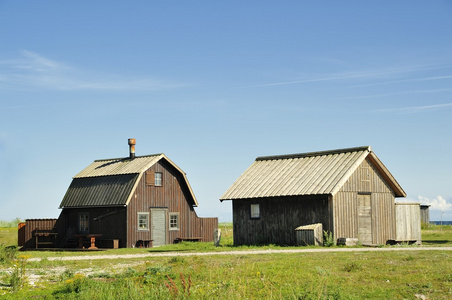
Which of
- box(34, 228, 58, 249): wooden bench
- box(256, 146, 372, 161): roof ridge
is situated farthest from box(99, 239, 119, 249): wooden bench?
box(256, 146, 372, 161): roof ridge

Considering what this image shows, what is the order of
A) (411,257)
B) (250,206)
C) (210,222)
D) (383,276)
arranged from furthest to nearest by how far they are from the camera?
1. (210,222)
2. (250,206)
3. (411,257)
4. (383,276)

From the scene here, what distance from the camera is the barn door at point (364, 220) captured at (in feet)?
123

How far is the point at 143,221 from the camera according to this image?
44.3 m

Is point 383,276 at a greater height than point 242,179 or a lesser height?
lesser

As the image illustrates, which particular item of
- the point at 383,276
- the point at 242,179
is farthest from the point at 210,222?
the point at 383,276

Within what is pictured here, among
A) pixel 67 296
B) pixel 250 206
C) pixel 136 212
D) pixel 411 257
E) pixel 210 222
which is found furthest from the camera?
pixel 210 222

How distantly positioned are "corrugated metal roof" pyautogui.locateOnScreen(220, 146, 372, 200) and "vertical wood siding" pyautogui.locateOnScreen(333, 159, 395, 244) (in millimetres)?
896

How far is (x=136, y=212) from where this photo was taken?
43812 mm

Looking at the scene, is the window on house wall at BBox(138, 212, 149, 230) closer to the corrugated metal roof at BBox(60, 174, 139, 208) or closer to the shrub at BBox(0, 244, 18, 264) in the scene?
the corrugated metal roof at BBox(60, 174, 139, 208)

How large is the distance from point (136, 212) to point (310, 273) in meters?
26.4

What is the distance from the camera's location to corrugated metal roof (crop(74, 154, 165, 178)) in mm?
44656

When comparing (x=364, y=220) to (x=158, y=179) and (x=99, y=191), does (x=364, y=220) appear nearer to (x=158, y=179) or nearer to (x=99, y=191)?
(x=158, y=179)

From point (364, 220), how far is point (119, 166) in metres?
19.0

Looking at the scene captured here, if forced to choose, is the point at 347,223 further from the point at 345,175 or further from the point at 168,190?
the point at 168,190
